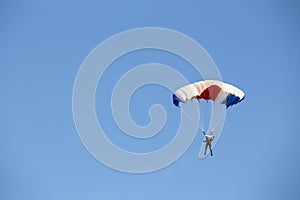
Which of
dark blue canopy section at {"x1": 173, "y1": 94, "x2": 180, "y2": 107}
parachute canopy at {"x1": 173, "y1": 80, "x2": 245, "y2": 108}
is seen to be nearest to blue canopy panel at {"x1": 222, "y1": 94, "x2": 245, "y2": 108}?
parachute canopy at {"x1": 173, "y1": 80, "x2": 245, "y2": 108}

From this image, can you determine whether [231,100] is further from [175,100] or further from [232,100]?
[175,100]

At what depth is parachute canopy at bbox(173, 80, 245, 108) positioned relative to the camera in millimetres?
20219

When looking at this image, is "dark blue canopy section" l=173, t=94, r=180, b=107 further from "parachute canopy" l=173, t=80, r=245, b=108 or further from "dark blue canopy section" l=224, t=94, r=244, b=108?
"dark blue canopy section" l=224, t=94, r=244, b=108

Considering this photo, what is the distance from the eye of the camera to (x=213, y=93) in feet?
66.7

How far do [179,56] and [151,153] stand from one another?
20.0ft

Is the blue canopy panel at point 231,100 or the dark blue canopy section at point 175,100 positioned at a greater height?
the dark blue canopy section at point 175,100

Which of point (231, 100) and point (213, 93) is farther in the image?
point (213, 93)

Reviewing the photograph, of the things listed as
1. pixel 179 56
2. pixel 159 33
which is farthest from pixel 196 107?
pixel 159 33

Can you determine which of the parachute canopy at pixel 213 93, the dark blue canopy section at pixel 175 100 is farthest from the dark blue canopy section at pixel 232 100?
the dark blue canopy section at pixel 175 100

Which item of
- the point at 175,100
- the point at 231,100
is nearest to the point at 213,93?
the point at 231,100

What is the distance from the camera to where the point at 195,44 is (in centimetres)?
2264

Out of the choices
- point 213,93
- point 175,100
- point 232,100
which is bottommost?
point 232,100

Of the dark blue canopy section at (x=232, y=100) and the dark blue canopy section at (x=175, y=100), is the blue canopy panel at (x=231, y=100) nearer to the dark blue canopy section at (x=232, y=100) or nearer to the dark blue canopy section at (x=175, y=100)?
the dark blue canopy section at (x=232, y=100)

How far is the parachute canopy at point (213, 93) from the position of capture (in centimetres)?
2022
